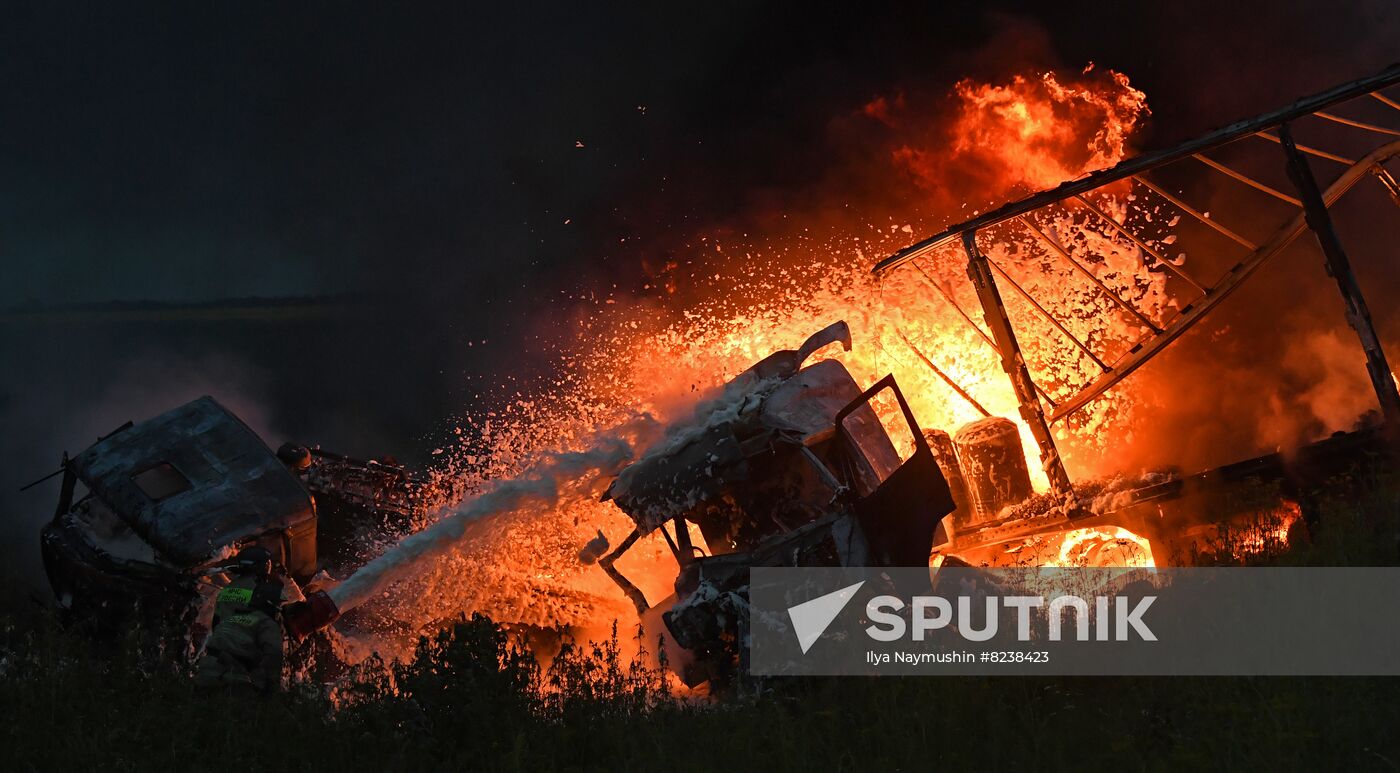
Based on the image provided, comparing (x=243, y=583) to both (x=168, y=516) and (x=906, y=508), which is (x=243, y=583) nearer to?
(x=168, y=516)

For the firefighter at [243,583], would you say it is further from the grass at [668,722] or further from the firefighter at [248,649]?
the grass at [668,722]

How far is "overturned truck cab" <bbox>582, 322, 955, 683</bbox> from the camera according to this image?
7.49 meters

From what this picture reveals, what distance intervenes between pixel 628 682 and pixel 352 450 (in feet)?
48.8

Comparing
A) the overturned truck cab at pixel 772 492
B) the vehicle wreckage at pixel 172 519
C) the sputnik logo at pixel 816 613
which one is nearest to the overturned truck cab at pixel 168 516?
the vehicle wreckage at pixel 172 519

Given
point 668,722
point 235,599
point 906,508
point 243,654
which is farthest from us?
point 906,508

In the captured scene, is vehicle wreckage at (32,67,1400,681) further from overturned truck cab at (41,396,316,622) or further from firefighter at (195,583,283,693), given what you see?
firefighter at (195,583,283,693)

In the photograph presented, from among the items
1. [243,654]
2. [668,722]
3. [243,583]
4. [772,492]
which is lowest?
[668,722]

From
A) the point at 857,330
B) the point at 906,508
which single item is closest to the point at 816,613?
the point at 906,508

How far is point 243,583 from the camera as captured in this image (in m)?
→ 7.08

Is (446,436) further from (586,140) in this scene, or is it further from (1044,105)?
(1044,105)

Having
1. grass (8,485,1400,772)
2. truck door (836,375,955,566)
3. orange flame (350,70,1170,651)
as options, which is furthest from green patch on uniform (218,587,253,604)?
truck door (836,375,955,566)

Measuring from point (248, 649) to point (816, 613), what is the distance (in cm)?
355

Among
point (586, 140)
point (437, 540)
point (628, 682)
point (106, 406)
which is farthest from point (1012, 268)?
point (106, 406)

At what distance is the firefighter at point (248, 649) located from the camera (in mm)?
6777
